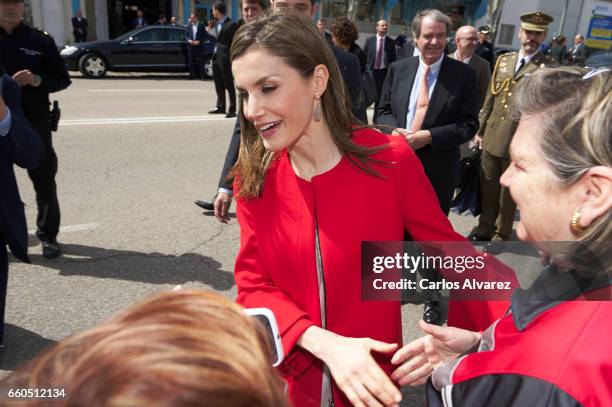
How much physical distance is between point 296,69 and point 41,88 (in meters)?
3.23

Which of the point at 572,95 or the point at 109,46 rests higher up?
the point at 572,95

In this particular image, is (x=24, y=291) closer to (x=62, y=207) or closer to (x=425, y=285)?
(x=62, y=207)

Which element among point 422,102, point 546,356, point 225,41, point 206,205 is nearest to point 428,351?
point 546,356

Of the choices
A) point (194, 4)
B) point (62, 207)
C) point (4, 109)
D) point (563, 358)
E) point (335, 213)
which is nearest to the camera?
point (563, 358)

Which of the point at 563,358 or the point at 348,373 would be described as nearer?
the point at 563,358

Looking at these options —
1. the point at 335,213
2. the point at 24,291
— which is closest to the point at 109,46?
the point at 24,291

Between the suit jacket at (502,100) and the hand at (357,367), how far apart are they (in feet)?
11.0

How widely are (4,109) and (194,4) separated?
2412 cm

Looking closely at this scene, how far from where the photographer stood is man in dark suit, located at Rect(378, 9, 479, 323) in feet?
12.0

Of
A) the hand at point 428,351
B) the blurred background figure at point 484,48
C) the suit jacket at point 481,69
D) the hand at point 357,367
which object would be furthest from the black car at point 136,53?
the hand at point 428,351

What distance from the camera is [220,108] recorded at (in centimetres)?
1000

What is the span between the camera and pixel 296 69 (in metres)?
1.60

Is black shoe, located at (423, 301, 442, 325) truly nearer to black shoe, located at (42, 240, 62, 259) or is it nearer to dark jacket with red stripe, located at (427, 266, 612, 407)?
dark jacket with red stripe, located at (427, 266, 612, 407)

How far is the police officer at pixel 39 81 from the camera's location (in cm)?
392
